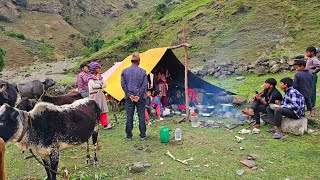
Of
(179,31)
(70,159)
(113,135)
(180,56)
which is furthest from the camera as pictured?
(179,31)

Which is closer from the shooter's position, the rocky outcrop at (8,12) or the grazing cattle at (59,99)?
the grazing cattle at (59,99)

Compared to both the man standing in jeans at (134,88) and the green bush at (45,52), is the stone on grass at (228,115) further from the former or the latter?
the green bush at (45,52)

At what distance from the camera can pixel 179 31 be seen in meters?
27.3

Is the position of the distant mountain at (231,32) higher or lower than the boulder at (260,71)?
higher

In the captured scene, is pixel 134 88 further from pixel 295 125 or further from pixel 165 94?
pixel 295 125

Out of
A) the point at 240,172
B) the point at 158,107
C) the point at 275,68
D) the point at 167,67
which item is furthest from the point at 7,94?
the point at 275,68

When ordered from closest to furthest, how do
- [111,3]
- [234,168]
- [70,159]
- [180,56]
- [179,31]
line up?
[234,168] < [70,159] < [180,56] < [179,31] < [111,3]

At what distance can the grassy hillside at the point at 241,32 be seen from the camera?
66.6 ft

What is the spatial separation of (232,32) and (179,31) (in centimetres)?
528

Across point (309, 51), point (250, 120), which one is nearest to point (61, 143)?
point (250, 120)

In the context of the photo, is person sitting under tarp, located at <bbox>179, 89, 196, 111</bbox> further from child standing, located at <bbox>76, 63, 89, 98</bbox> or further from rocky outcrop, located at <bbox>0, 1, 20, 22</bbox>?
rocky outcrop, located at <bbox>0, 1, 20, 22</bbox>

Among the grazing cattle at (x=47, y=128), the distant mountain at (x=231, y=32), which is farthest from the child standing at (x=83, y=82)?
the distant mountain at (x=231, y=32)

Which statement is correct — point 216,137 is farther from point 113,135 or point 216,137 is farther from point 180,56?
point 180,56

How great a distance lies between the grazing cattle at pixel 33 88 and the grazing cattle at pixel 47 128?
7.17ft
